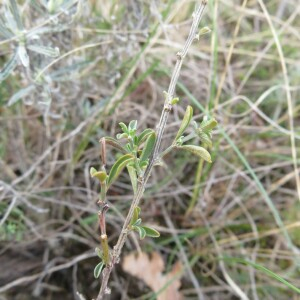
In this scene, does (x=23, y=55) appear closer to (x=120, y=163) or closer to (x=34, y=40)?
(x=34, y=40)

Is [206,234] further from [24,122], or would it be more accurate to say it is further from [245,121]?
[24,122]

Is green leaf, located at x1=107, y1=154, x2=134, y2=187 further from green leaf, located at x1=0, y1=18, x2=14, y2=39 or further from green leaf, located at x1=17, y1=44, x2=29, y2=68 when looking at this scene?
green leaf, located at x1=0, y1=18, x2=14, y2=39

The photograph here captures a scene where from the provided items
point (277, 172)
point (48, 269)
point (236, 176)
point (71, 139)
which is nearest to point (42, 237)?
point (48, 269)

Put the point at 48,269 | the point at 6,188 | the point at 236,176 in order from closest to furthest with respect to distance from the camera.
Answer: the point at 6,188 < the point at 48,269 < the point at 236,176

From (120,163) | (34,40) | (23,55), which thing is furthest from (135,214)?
(34,40)

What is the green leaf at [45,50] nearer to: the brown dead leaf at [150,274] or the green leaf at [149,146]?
the green leaf at [149,146]

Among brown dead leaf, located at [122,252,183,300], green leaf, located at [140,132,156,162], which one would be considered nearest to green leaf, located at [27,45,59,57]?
green leaf, located at [140,132,156,162]
